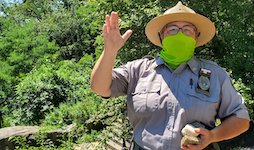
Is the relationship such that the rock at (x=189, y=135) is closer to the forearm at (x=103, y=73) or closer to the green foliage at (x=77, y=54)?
the forearm at (x=103, y=73)

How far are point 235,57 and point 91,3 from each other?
7.58 feet

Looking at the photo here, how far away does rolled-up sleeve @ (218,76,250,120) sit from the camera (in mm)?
2092

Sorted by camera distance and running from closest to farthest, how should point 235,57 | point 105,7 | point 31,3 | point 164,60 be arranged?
point 164,60
point 235,57
point 105,7
point 31,3

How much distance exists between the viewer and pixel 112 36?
2.04 m

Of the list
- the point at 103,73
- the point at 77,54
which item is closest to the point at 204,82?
the point at 103,73

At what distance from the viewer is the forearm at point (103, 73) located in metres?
2.01

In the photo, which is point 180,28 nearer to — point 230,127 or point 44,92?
point 230,127

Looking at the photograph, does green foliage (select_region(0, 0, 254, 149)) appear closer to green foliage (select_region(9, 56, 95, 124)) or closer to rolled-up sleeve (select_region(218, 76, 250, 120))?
green foliage (select_region(9, 56, 95, 124))

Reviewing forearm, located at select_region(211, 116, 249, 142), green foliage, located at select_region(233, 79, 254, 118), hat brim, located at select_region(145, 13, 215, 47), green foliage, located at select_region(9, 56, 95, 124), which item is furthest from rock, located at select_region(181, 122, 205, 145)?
green foliage, located at select_region(9, 56, 95, 124)

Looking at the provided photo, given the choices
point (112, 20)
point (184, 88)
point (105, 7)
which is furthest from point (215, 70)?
point (105, 7)

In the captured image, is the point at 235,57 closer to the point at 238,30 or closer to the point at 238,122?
the point at 238,30

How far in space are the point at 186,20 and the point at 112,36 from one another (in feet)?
1.34

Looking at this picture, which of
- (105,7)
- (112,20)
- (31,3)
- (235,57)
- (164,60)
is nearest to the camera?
(112,20)

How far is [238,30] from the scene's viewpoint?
6148mm
